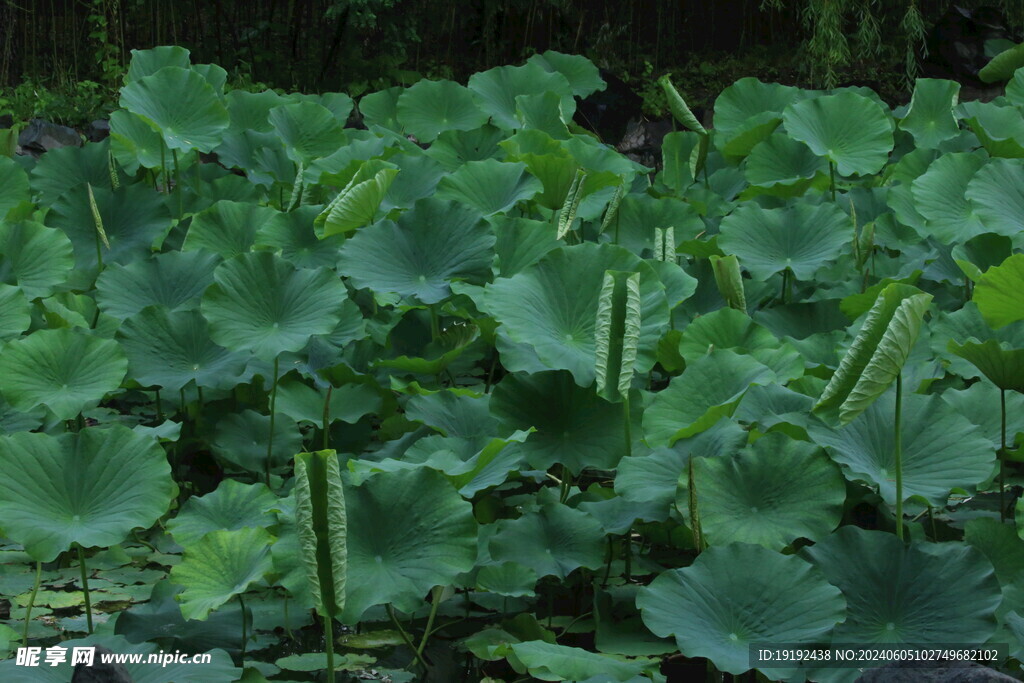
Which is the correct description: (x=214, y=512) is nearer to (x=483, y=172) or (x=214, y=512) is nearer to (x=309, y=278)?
(x=309, y=278)

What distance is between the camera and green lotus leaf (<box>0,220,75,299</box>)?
2.78 m

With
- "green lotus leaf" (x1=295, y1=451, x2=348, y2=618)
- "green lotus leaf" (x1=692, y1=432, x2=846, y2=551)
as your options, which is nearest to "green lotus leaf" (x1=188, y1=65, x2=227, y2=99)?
"green lotus leaf" (x1=692, y1=432, x2=846, y2=551)

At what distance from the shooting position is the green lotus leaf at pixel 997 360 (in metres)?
1.91

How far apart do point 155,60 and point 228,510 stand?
2370 millimetres

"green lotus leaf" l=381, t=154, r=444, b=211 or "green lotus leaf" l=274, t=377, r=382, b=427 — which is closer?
"green lotus leaf" l=274, t=377, r=382, b=427

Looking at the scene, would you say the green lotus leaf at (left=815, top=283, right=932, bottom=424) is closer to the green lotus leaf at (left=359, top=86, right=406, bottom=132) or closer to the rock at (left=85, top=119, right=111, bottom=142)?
the green lotus leaf at (left=359, top=86, right=406, bottom=132)

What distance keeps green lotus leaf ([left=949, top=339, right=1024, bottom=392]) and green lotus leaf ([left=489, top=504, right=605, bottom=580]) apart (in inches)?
29.2

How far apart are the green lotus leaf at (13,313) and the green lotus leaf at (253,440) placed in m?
0.50

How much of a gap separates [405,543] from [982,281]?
→ 4.01 ft

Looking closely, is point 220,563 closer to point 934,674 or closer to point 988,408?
point 934,674

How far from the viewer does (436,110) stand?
13.4ft

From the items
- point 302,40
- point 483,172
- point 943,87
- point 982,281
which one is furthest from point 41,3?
point 982,281

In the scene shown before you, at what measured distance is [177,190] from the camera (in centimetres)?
351

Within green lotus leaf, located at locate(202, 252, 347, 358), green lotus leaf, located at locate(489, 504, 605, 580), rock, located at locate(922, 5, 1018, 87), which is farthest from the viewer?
rock, located at locate(922, 5, 1018, 87)
